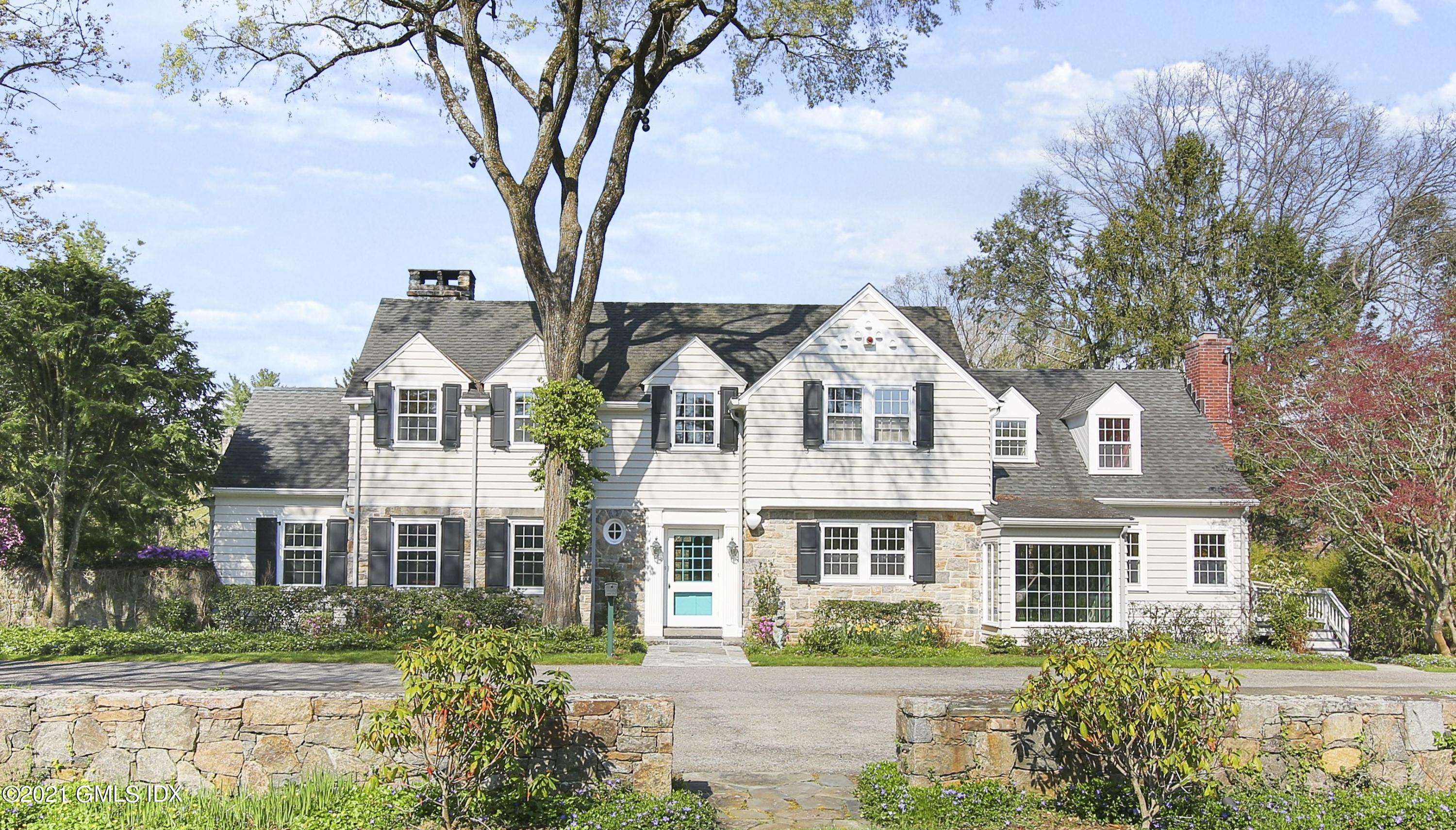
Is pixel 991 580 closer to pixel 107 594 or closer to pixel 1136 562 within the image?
pixel 1136 562

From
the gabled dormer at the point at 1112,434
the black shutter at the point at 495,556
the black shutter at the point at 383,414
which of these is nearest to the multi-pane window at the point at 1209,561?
the gabled dormer at the point at 1112,434

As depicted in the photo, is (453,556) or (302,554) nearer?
(453,556)

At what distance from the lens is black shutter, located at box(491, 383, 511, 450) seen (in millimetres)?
22469

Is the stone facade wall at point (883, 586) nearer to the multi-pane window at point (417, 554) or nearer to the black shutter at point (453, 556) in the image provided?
the black shutter at point (453, 556)

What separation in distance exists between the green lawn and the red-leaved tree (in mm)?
13770

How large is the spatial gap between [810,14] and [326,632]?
14.1 meters

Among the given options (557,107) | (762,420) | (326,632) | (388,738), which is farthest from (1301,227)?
(388,738)

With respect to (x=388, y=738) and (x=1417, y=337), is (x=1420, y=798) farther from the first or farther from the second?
(x=1417, y=337)

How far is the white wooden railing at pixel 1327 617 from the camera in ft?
72.9

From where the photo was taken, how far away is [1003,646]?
20.6 m

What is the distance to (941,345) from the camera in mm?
24859

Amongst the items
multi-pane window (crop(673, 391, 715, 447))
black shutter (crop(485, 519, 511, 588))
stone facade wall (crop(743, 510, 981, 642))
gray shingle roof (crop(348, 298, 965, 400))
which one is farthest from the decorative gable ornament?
black shutter (crop(485, 519, 511, 588))

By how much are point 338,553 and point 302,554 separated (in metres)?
0.89

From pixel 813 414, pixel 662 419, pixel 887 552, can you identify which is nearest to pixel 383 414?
pixel 662 419
